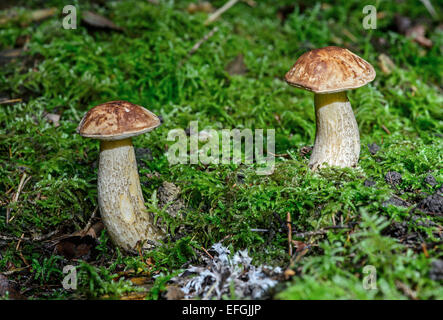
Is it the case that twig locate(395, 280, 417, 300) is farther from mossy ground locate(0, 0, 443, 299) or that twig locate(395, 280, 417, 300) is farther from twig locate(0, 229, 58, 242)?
twig locate(0, 229, 58, 242)

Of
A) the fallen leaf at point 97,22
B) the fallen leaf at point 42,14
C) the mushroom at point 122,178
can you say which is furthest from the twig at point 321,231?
the fallen leaf at point 42,14

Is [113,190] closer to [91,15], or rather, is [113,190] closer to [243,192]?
[243,192]

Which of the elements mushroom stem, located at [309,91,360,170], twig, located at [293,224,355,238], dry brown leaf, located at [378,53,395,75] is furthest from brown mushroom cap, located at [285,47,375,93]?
dry brown leaf, located at [378,53,395,75]

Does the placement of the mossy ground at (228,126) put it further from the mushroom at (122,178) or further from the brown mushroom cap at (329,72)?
the brown mushroom cap at (329,72)

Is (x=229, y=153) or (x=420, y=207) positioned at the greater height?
(x=229, y=153)
